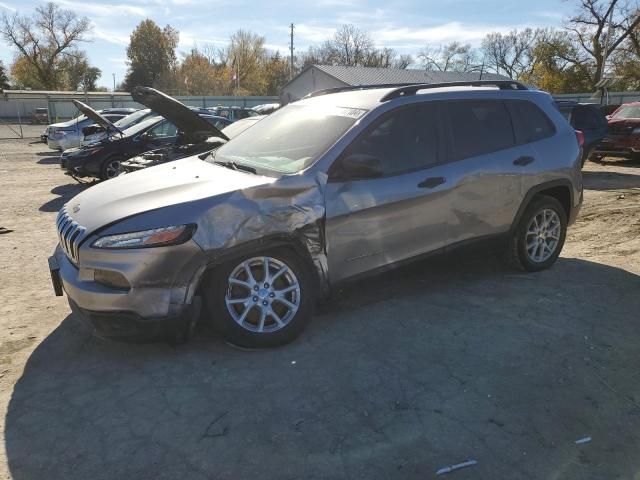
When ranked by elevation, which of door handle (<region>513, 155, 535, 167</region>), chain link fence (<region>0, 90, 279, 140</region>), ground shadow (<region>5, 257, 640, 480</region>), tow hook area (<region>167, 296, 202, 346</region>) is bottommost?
ground shadow (<region>5, 257, 640, 480</region>)

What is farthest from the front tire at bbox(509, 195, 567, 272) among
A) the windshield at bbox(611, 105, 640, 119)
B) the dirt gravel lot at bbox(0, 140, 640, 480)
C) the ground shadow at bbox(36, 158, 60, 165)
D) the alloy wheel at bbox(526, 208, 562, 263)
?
the ground shadow at bbox(36, 158, 60, 165)

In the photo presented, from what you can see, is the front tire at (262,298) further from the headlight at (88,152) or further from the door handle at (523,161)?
the headlight at (88,152)

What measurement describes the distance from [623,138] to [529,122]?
9981 mm

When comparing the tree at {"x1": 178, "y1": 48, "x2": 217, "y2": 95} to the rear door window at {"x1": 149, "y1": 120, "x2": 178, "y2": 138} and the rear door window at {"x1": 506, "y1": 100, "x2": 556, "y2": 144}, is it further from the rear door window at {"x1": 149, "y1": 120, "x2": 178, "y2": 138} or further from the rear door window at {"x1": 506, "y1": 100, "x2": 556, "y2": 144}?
the rear door window at {"x1": 506, "y1": 100, "x2": 556, "y2": 144}

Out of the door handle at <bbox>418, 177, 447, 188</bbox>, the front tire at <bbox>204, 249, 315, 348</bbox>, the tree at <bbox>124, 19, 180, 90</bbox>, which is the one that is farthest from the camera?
the tree at <bbox>124, 19, 180, 90</bbox>

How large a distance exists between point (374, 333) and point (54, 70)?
85.8 meters

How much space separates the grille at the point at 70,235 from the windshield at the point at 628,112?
1446 cm

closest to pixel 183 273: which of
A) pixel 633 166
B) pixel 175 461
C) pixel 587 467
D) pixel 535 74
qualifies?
pixel 175 461

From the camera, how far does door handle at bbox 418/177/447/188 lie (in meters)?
4.04

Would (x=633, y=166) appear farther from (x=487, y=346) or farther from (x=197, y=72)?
(x=197, y=72)

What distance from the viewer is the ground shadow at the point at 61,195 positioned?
8.66m

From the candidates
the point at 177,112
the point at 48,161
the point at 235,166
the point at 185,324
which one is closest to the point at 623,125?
the point at 177,112

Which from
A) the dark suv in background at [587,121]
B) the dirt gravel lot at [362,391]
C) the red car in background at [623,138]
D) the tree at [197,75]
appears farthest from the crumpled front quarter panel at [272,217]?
the tree at [197,75]

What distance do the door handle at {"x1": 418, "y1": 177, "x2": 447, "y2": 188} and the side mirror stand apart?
46 centimetres
